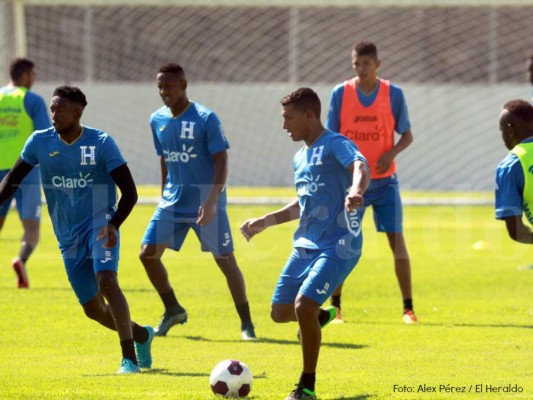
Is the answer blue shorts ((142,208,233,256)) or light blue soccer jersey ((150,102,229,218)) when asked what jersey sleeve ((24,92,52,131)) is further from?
blue shorts ((142,208,233,256))

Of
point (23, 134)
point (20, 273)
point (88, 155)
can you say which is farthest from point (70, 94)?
point (23, 134)

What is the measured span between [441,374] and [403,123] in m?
4.00

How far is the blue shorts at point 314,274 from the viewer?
7.82m

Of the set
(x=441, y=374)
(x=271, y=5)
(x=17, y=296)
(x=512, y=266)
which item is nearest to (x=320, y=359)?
(x=441, y=374)

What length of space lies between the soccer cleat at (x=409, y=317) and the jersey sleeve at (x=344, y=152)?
12.6ft

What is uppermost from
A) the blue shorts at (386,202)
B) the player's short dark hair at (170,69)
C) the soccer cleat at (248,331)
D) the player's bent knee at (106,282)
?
the player's short dark hair at (170,69)

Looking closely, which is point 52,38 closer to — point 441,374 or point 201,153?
point 201,153

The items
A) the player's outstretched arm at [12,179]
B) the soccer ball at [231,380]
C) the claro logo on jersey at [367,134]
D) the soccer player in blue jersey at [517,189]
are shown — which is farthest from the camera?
the claro logo on jersey at [367,134]

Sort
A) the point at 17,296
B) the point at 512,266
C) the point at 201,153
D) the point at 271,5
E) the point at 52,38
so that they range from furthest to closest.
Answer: the point at 52,38
the point at 271,5
the point at 512,266
the point at 17,296
the point at 201,153

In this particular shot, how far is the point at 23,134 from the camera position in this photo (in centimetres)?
1456

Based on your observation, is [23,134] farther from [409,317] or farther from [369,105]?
[409,317]

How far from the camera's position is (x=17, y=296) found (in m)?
13.1

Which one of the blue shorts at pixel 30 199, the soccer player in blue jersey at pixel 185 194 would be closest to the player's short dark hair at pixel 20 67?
the blue shorts at pixel 30 199

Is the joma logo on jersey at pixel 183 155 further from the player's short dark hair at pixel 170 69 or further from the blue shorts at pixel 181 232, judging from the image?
the player's short dark hair at pixel 170 69
